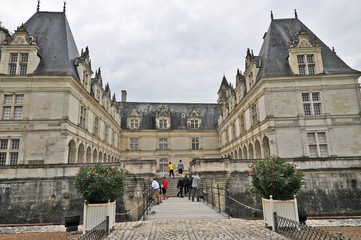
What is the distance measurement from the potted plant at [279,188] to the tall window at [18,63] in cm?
1837

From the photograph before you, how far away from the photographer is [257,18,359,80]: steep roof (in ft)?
66.0

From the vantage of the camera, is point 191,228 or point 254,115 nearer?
point 191,228

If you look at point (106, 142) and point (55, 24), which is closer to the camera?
point (55, 24)

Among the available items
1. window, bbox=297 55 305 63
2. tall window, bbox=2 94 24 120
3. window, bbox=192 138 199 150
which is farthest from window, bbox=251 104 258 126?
tall window, bbox=2 94 24 120

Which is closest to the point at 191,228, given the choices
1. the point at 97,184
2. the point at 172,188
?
the point at 97,184

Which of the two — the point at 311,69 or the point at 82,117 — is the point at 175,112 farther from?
the point at 311,69

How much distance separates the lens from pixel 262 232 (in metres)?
8.11

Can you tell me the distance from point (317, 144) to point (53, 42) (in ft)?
73.8

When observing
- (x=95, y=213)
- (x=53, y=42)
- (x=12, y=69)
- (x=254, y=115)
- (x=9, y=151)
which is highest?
(x=53, y=42)

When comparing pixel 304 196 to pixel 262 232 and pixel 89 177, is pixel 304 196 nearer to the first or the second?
pixel 262 232

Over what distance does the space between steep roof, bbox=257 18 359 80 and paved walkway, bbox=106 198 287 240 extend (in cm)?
1314

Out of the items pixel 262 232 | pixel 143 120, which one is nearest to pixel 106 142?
pixel 143 120

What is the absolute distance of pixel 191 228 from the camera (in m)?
8.59

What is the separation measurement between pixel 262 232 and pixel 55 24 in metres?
23.0
